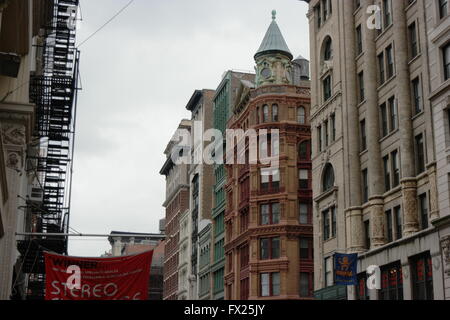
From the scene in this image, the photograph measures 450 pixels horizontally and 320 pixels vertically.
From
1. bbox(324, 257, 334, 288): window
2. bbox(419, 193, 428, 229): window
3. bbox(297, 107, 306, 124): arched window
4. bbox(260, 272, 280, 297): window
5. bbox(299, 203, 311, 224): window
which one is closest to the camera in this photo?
bbox(419, 193, 428, 229): window

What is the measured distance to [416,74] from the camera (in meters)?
45.0

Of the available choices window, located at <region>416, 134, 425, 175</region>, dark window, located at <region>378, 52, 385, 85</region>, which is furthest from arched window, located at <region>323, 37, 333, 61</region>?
window, located at <region>416, 134, 425, 175</region>

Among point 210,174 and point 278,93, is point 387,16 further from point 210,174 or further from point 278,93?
point 210,174

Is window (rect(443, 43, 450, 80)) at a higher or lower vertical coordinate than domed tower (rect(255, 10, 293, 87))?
lower

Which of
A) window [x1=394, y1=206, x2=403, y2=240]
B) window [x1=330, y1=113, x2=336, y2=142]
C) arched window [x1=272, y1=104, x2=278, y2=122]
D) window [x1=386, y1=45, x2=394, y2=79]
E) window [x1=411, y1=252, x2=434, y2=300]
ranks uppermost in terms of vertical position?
arched window [x1=272, y1=104, x2=278, y2=122]

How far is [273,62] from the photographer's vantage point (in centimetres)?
8081

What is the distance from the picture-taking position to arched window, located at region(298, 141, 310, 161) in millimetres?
75312

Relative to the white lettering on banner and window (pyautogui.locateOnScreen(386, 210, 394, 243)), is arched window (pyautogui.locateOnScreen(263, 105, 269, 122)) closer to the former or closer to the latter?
window (pyautogui.locateOnScreen(386, 210, 394, 243))

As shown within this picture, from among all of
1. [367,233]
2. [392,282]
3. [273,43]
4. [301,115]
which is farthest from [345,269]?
[273,43]

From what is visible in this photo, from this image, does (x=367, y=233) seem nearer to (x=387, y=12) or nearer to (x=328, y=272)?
(x=328, y=272)

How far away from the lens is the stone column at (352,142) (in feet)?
164

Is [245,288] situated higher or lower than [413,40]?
lower

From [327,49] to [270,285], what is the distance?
24.8 meters

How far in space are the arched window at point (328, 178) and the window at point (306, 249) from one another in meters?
16.5
